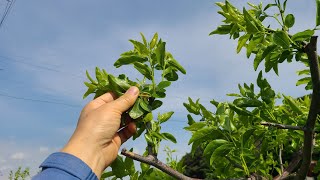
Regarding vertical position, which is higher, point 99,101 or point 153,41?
point 153,41

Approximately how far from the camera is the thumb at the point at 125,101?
2.03m

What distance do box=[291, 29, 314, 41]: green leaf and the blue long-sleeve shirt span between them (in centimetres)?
117

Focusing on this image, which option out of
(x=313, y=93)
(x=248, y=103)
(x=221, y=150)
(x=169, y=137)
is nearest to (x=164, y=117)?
(x=169, y=137)

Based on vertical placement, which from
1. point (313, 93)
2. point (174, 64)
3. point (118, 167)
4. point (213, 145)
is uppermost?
point (174, 64)

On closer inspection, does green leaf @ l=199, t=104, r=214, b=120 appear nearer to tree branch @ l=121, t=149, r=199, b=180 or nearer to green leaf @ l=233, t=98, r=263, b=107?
green leaf @ l=233, t=98, r=263, b=107

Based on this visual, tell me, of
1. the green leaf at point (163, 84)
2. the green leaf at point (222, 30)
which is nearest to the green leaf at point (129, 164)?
the green leaf at point (163, 84)

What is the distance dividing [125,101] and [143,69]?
288 millimetres

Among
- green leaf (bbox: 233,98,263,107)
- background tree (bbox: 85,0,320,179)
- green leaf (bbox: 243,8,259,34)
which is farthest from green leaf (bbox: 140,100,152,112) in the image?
green leaf (bbox: 243,8,259,34)

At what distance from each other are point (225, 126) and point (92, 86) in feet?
2.53

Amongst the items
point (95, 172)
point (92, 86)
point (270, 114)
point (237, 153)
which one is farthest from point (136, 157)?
point (270, 114)

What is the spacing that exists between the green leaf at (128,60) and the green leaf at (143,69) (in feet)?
0.20

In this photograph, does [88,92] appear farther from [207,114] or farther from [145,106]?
[207,114]

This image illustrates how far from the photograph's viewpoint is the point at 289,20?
7.16ft

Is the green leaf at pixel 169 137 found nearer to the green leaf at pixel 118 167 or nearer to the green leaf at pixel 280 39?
the green leaf at pixel 118 167
